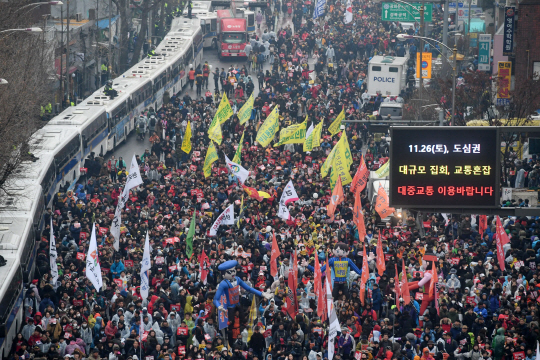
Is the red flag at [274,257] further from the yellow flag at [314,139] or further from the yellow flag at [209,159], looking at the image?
the yellow flag at [314,139]

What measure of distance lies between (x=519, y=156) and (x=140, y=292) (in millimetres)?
19509

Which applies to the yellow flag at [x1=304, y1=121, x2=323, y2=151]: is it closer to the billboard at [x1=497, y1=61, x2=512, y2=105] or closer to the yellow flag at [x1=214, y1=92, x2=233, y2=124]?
the yellow flag at [x1=214, y1=92, x2=233, y2=124]

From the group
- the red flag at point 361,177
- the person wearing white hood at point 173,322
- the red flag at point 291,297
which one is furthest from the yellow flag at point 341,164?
the person wearing white hood at point 173,322

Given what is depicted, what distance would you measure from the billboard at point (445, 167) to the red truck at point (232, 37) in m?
46.2

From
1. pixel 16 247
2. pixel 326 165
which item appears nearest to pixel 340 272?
pixel 16 247

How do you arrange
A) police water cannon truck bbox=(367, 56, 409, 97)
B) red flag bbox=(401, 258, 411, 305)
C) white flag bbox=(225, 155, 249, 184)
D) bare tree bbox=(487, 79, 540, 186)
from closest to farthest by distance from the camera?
red flag bbox=(401, 258, 411, 305)
white flag bbox=(225, 155, 249, 184)
bare tree bbox=(487, 79, 540, 186)
police water cannon truck bbox=(367, 56, 409, 97)

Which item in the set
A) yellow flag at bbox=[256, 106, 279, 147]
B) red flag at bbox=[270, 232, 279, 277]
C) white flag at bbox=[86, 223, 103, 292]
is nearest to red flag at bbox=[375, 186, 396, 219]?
yellow flag at bbox=[256, 106, 279, 147]

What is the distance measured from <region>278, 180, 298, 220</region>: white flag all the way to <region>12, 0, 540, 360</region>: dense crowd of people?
0.26 meters

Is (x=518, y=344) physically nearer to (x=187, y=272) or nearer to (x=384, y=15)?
(x=187, y=272)

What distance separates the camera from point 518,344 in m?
21.7

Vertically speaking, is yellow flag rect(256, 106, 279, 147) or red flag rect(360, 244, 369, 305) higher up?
yellow flag rect(256, 106, 279, 147)

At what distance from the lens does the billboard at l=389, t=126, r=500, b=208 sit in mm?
19578

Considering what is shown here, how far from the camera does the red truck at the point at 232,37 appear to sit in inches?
2571

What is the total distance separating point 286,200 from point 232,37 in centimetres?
3572
